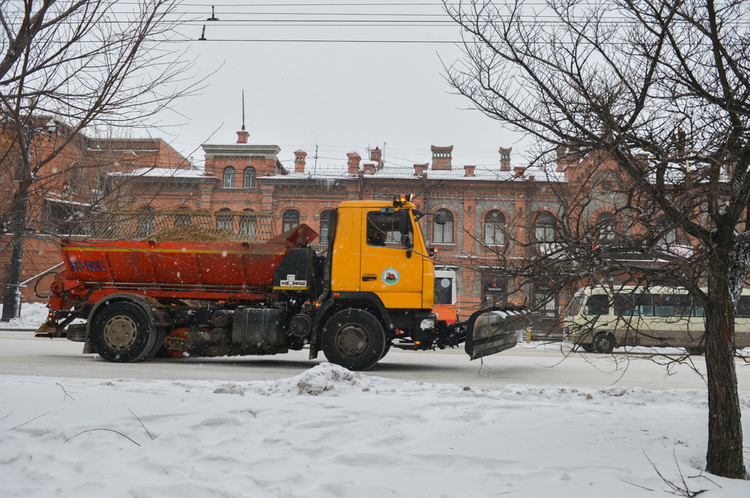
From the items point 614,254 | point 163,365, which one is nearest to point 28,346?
point 163,365

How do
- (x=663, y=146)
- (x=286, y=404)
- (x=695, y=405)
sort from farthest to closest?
(x=695, y=405)
(x=286, y=404)
(x=663, y=146)

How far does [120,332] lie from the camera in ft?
32.1

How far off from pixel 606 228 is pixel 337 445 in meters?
2.58

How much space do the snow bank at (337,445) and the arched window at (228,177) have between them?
26.9 m

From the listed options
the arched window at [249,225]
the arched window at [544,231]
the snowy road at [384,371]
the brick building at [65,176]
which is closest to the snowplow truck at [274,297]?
the snowy road at [384,371]

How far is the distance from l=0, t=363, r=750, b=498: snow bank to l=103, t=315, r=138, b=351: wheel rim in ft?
12.2

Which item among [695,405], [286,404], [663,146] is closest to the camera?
[663,146]

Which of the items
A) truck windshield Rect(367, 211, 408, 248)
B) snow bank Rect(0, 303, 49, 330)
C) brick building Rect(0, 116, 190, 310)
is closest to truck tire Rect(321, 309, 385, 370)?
truck windshield Rect(367, 211, 408, 248)

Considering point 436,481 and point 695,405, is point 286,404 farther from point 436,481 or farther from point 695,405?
point 695,405

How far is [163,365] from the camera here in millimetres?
9508

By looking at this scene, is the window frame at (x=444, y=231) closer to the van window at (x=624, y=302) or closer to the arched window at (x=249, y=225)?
the arched window at (x=249, y=225)

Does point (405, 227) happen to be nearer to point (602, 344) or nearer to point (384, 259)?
point (384, 259)

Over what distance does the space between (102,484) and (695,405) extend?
19.6 ft

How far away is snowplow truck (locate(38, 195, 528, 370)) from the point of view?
356 inches
